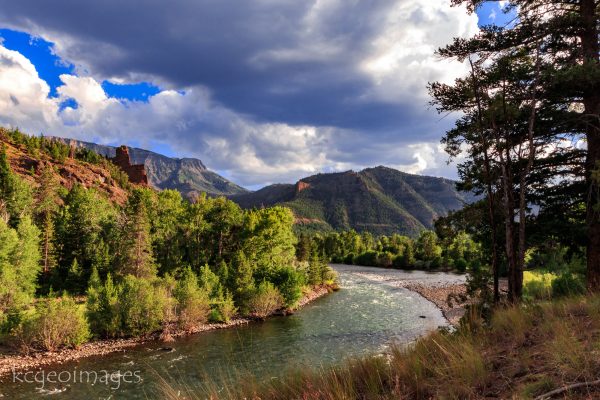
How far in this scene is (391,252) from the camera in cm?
11238

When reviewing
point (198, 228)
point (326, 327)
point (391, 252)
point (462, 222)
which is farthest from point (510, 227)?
point (391, 252)

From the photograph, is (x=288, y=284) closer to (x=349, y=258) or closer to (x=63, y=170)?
(x=349, y=258)

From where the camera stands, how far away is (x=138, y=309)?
31984 mm

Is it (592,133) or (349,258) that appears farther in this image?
(349,258)

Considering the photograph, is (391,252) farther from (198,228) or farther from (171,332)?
(171,332)

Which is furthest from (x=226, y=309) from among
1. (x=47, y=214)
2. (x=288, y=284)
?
(x=47, y=214)

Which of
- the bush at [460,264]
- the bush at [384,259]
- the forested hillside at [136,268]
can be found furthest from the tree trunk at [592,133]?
the bush at [384,259]

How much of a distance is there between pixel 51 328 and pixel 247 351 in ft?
47.4

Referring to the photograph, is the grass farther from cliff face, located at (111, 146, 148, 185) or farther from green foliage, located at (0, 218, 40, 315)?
cliff face, located at (111, 146, 148, 185)

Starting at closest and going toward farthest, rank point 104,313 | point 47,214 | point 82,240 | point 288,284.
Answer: point 104,313 < point 288,284 < point 47,214 < point 82,240

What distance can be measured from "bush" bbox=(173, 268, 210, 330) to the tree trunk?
29992 millimetres

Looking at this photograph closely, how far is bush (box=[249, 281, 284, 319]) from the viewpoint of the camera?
40.1 metres

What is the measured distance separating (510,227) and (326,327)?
27.0 metres

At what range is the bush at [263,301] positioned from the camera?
132ft
